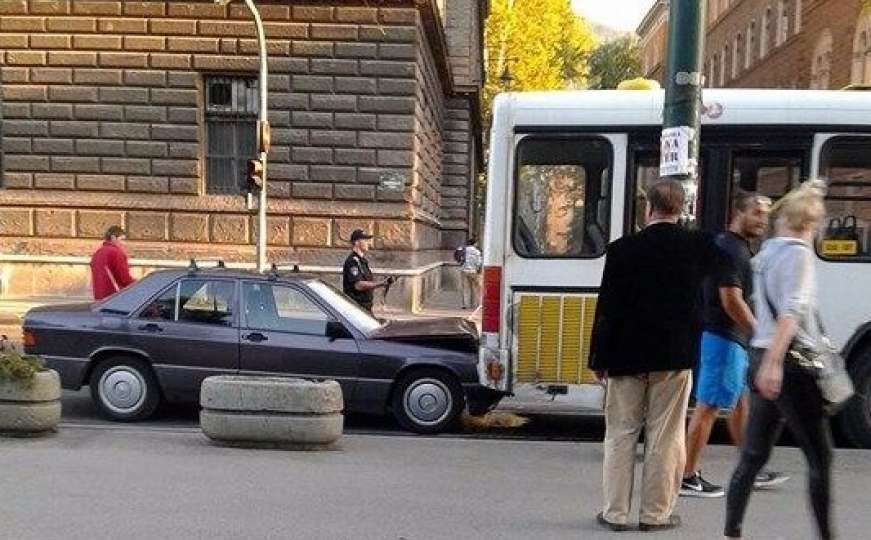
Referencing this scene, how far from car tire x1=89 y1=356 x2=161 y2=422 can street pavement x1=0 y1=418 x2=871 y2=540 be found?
2.29ft

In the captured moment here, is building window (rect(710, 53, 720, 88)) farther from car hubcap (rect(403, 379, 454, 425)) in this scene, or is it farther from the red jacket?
car hubcap (rect(403, 379, 454, 425))

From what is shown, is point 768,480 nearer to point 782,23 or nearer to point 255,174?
point 255,174

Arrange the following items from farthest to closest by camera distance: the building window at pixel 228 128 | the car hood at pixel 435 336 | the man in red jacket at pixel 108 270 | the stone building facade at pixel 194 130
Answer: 1. the building window at pixel 228 128
2. the stone building facade at pixel 194 130
3. the man in red jacket at pixel 108 270
4. the car hood at pixel 435 336

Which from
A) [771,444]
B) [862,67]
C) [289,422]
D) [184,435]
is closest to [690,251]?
[771,444]

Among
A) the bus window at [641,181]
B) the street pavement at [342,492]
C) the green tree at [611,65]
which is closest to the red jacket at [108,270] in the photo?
the street pavement at [342,492]

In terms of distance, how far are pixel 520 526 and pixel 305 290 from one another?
3762 millimetres

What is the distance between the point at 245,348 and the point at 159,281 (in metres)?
1.07

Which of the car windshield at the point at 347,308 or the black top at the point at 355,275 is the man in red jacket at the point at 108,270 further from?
the car windshield at the point at 347,308

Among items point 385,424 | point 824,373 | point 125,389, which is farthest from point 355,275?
point 824,373

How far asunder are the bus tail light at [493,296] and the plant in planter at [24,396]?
11.4 feet

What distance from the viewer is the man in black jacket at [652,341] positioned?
16.9 ft

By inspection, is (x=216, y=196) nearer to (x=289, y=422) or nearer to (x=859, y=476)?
(x=289, y=422)

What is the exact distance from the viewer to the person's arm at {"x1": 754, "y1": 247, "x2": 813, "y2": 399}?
4.49 meters

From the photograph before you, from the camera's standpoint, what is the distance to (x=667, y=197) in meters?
5.17
